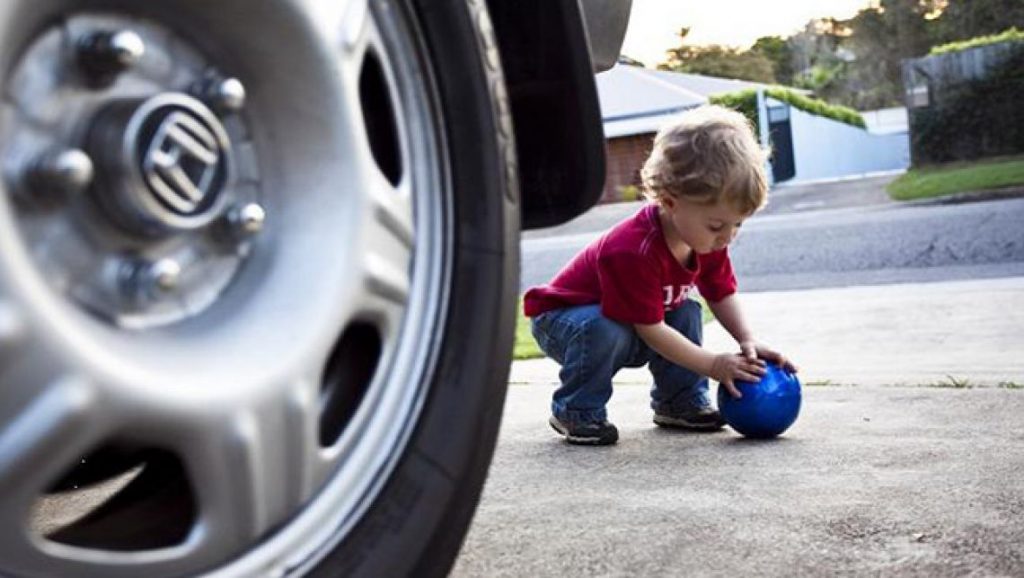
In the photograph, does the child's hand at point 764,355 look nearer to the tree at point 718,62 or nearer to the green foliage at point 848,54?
the green foliage at point 848,54

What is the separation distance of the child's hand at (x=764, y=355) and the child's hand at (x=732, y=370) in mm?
40

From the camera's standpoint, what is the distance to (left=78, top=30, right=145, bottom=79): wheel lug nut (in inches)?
44.1

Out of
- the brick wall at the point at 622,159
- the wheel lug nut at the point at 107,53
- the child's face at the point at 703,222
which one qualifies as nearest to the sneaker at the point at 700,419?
the child's face at the point at 703,222

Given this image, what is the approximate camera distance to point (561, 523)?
204 cm

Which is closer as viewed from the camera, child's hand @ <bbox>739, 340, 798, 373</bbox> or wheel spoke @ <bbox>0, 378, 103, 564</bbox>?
wheel spoke @ <bbox>0, 378, 103, 564</bbox>

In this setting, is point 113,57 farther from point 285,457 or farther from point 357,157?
point 285,457

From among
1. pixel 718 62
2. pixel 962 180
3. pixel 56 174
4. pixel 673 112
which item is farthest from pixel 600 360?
pixel 718 62

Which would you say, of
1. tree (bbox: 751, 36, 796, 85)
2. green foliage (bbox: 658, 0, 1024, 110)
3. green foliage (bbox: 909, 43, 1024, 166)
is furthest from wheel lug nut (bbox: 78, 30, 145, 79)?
tree (bbox: 751, 36, 796, 85)

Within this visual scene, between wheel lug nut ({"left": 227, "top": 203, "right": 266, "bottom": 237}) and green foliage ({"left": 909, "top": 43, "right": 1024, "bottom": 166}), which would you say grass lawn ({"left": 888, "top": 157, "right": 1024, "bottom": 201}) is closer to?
green foliage ({"left": 909, "top": 43, "right": 1024, "bottom": 166})

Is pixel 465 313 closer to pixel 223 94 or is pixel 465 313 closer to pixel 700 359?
pixel 223 94

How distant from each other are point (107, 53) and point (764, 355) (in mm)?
2040

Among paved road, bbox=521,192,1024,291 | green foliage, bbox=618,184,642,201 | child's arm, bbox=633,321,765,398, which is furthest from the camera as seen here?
green foliage, bbox=618,184,642,201

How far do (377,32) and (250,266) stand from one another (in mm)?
319

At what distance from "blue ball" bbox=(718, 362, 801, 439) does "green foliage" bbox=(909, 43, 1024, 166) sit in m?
18.0
